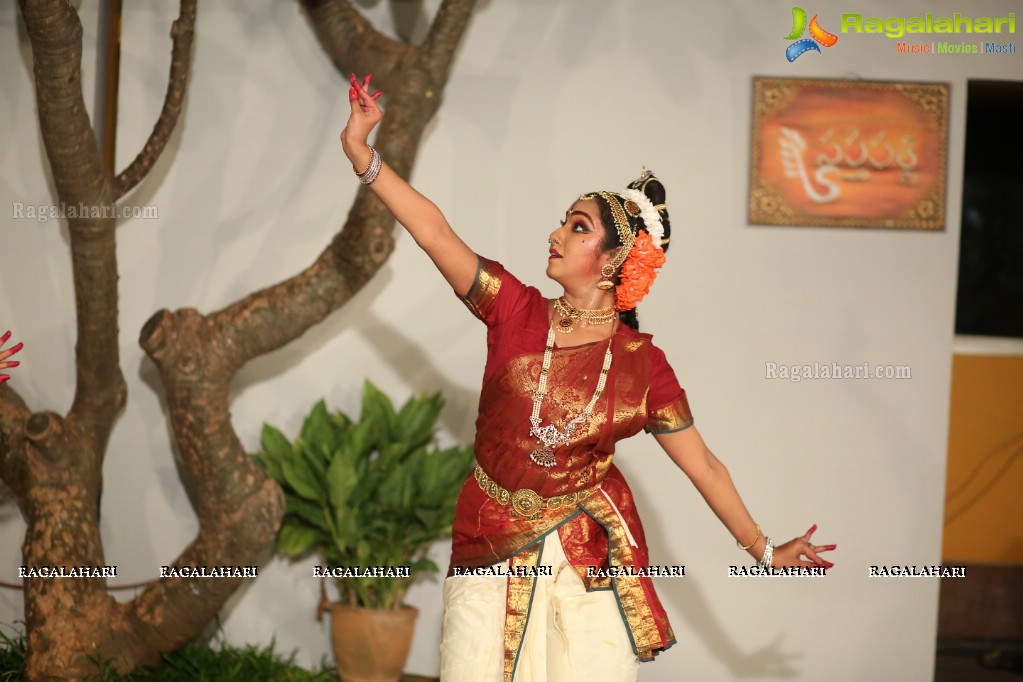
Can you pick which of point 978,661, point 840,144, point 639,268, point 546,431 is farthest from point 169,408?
point 978,661

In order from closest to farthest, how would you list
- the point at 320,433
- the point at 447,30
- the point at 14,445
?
the point at 14,445 < the point at 447,30 < the point at 320,433

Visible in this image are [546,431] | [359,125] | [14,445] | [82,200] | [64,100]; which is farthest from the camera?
[14,445]

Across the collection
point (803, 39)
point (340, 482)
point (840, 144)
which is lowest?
point (340, 482)

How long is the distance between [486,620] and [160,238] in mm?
2339

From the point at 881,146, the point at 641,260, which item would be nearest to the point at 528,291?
the point at 641,260

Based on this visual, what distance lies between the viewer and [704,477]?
2.54 meters

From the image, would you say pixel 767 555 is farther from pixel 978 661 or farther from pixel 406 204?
pixel 978 661

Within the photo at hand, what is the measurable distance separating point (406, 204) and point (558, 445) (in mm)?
646

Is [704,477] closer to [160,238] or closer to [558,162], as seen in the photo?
[558,162]

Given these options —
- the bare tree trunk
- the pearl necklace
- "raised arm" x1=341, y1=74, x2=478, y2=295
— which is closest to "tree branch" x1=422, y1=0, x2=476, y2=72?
the bare tree trunk

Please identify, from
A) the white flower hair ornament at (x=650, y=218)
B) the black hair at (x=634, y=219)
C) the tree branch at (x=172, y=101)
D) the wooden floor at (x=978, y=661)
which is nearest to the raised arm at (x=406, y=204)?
the black hair at (x=634, y=219)

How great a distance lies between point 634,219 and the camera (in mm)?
2488

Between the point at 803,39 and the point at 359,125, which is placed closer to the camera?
the point at 359,125

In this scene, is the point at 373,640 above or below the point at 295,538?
below
